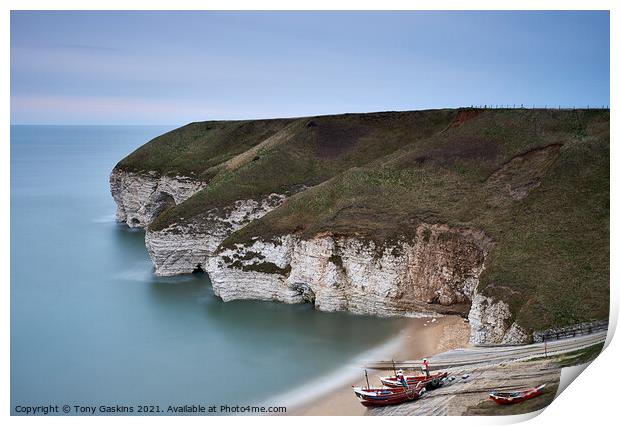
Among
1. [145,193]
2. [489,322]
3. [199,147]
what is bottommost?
Result: [489,322]

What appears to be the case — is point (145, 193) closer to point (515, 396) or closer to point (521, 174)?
point (521, 174)

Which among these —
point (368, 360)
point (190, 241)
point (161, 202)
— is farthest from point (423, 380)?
point (161, 202)

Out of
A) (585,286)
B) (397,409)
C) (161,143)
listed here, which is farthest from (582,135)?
(161,143)

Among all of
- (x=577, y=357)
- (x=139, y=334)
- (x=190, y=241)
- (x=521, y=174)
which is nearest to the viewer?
(x=577, y=357)

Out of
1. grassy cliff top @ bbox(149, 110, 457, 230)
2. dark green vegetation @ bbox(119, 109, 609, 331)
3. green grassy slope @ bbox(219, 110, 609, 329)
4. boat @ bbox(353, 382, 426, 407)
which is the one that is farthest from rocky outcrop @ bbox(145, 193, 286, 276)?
boat @ bbox(353, 382, 426, 407)

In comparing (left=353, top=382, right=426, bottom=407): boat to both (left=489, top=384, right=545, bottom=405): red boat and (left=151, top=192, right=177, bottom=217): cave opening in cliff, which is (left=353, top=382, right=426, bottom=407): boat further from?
(left=151, top=192, right=177, bottom=217): cave opening in cliff

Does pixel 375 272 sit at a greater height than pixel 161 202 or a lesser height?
lesser
